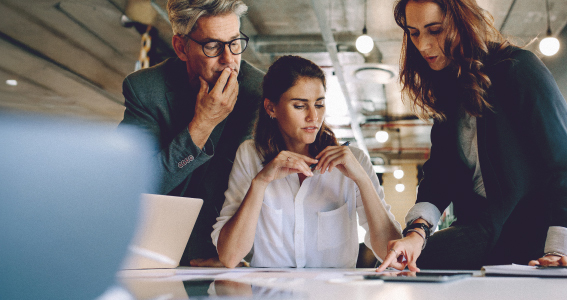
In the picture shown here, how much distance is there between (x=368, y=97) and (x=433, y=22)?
6444 millimetres

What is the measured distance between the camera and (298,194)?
1603 mm

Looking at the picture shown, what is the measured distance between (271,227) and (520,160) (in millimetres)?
840

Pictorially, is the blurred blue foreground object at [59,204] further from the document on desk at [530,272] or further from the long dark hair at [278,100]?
the long dark hair at [278,100]

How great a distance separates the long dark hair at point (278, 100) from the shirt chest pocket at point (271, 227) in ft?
0.73

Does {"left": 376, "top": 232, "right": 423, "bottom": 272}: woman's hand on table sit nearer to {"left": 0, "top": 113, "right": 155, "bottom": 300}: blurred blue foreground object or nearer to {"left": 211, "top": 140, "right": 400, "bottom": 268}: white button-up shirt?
{"left": 211, "top": 140, "right": 400, "bottom": 268}: white button-up shirt

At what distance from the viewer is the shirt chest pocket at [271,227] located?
157cm

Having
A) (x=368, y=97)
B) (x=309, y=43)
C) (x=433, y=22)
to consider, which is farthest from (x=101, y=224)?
(x=368, y=97)

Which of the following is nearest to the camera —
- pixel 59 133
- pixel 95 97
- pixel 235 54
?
pixel 59 133

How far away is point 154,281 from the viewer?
2.74ft

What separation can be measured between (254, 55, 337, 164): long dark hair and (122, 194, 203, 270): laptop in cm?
57

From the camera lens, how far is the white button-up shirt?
1549 mm

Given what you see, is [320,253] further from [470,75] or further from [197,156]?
[470,75]

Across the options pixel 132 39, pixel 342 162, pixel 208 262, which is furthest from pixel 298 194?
pixel 132 39

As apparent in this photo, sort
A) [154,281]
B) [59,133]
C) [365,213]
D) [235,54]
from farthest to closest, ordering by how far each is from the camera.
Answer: [235,54] < [365,213] < [154,281] < [59,133]
